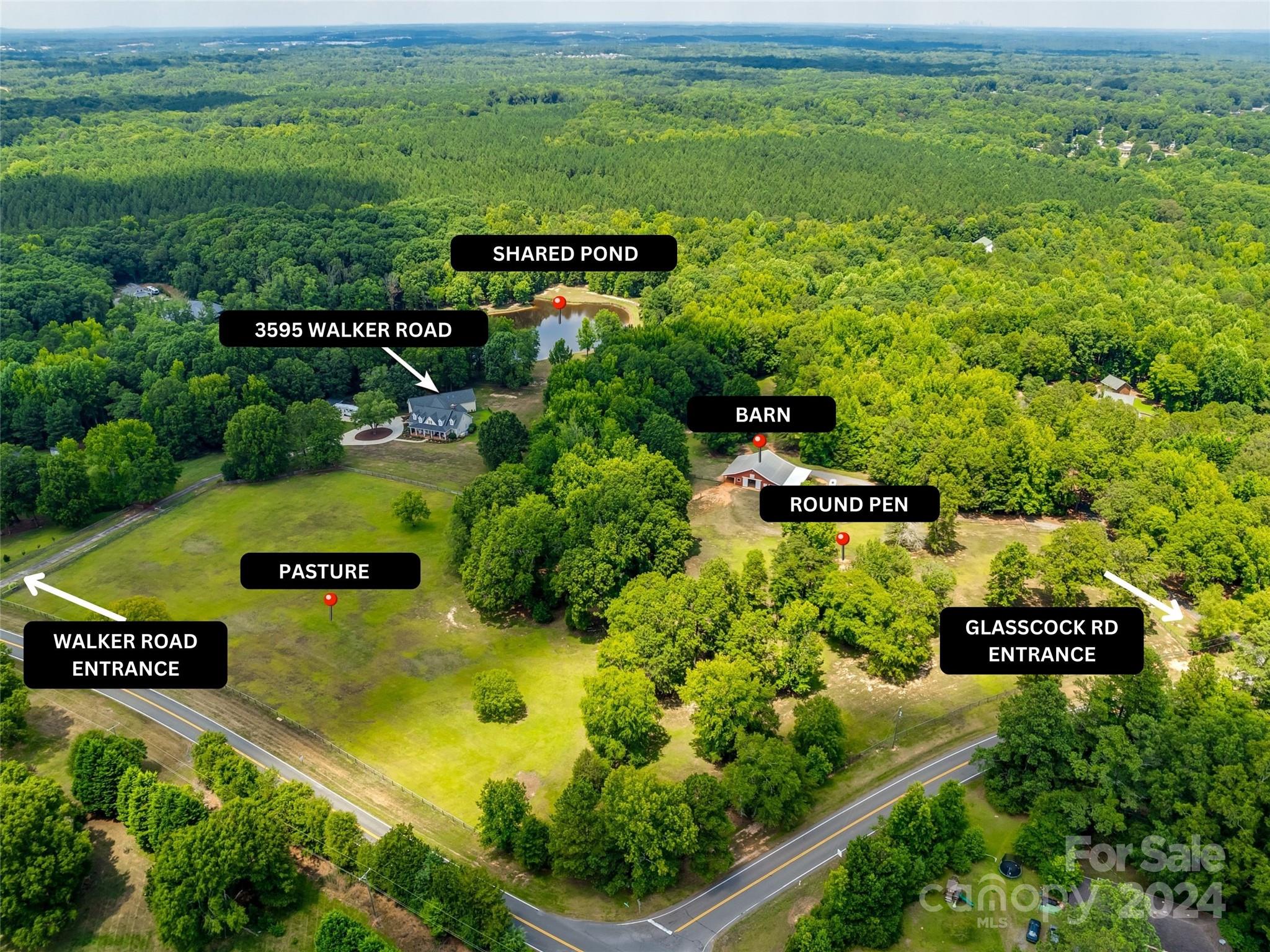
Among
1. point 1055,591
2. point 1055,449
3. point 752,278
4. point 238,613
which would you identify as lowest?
point 238,613

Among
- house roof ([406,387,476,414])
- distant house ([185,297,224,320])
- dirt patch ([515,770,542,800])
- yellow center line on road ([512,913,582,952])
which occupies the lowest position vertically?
yellow center line on road ([512,913,582,952])

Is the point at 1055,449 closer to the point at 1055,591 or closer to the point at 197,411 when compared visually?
the point at 1055,591

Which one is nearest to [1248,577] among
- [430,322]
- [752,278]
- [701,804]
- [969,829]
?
[969,829]

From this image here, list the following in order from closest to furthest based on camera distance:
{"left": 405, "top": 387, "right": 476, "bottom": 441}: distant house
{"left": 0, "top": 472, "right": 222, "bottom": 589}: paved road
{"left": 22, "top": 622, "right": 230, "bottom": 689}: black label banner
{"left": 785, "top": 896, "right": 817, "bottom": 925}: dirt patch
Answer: {"left": 785, "top": 896, "right": 817, "bottom": 925}: dirt patch, {"left": 22, "top": 622, "right": 230, "bottom": 689}: black label banner, {"left": 0, "top": 472, "right": 222, "bottom": 589}: paved road, {"left": 405, "top": 387, "right": 476, "bottom": 441}: distant house

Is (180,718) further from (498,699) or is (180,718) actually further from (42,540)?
(42,540)

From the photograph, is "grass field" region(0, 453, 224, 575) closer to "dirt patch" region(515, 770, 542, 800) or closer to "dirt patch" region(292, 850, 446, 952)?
"dirt patch" region(292, 850, 446, 952)

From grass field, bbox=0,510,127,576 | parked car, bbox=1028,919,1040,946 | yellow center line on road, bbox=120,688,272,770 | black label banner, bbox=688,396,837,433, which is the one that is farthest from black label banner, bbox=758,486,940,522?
grass field, bbox=0,510,127,576
